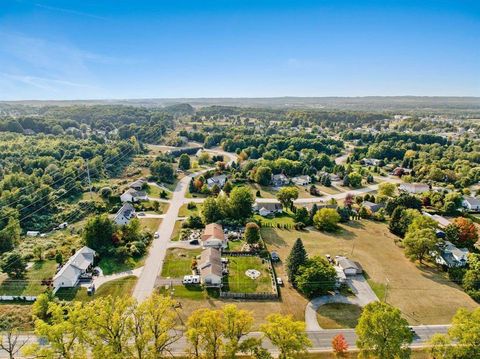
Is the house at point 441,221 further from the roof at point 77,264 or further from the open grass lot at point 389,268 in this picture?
the roof at point 77,264

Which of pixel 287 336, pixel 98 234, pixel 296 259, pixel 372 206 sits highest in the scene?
pixel 287 336

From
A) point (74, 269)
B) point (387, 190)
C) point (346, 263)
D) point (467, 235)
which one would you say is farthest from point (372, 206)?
point (74, 269)

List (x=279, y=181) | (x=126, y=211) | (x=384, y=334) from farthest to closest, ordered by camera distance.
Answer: (x=279, y=181) → (x=126, y=211) → (x=384, y=334)

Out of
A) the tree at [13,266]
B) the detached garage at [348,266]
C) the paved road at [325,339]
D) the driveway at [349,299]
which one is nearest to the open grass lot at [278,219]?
the detached garage at [348,266]

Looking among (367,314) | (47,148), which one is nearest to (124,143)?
(47,148)

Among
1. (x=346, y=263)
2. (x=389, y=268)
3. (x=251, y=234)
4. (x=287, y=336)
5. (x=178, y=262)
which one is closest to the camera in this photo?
(x=287, y=336)

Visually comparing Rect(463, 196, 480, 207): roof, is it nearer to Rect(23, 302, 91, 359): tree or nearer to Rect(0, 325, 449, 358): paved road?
Rect(0, 325, 449, 358): paved road

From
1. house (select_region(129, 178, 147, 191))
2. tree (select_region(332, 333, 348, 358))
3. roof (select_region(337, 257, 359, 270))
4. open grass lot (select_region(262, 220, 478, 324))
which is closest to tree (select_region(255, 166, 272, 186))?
open grass lot (select_region(262, 220, 478, 324))

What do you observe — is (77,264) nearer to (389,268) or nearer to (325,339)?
(325,339)
